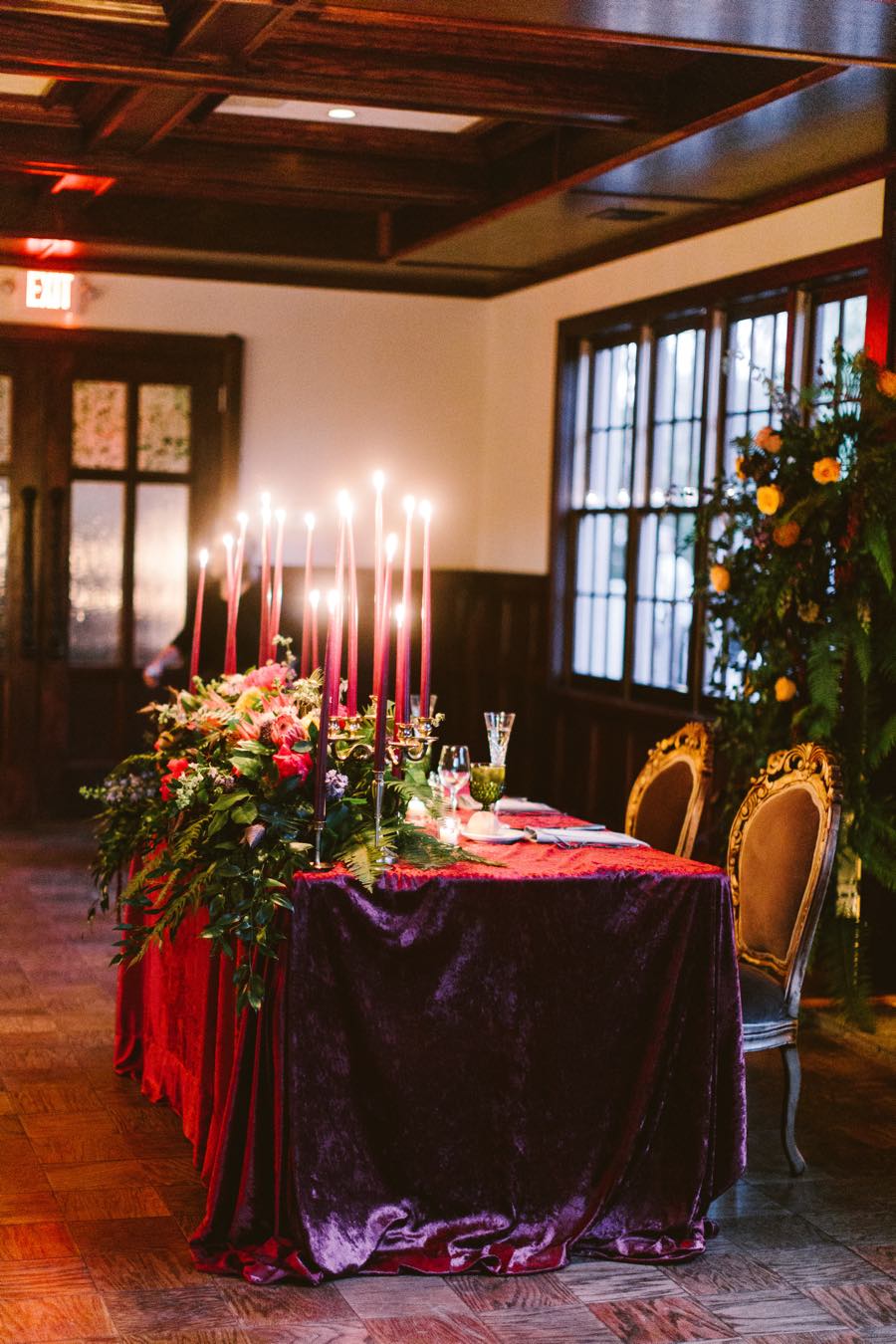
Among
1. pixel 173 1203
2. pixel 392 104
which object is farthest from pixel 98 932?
pixel 392 104

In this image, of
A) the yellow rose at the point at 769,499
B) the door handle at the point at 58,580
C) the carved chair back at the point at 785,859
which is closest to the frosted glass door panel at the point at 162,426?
the door handle at the point at 58,580

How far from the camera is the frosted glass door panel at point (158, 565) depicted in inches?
343

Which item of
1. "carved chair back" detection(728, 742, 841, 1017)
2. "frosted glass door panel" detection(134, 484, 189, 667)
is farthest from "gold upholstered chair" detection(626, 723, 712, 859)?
"frosted glass door panel" detection(134, 484, 189, 667)

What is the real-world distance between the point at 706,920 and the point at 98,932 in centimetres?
336

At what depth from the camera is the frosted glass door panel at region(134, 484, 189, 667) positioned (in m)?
8.72

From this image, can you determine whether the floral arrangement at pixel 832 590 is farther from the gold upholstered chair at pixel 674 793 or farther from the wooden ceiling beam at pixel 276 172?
the wooden ceiling beam at pixel 276 172

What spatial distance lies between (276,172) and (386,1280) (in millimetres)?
4582

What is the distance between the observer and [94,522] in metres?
8.64

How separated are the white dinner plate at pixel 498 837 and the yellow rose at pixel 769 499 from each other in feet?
5.34

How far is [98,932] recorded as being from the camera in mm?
6402

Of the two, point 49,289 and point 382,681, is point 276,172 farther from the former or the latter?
point 382,681

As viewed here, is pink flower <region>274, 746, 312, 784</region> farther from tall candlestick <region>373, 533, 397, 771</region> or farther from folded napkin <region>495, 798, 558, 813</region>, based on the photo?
folded napkin <region>495, 798, 558, 813</region>

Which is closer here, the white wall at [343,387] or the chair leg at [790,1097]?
the chair leg at [790,1097]

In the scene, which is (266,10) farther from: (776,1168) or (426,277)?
(426,277)
